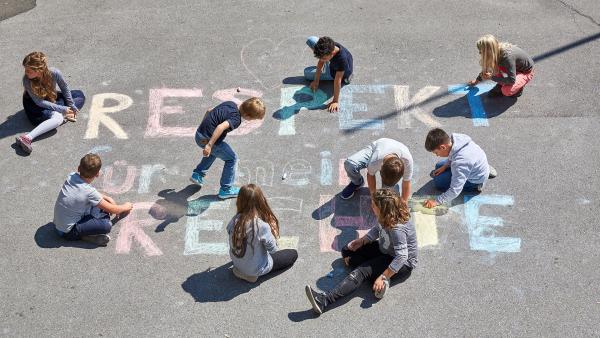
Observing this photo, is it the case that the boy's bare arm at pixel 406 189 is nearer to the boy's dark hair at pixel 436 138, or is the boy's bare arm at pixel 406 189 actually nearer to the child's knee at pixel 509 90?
the boy's dark hair at pixel 436 138

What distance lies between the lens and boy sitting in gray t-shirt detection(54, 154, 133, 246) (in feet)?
20.4

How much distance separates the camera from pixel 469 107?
8.05 m

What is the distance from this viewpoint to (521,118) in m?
7.84

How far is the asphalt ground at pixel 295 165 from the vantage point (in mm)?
5832

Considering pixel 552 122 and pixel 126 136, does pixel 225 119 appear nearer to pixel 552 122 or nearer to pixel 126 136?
pixel 126 136

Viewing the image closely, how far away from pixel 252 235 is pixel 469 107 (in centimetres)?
372

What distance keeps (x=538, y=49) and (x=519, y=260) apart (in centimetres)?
396

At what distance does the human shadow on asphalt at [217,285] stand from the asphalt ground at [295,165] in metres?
0.02

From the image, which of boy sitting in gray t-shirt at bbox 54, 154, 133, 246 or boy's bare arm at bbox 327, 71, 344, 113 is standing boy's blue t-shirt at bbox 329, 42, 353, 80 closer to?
boy's bare arm at bbox 327, 71, 344, 113

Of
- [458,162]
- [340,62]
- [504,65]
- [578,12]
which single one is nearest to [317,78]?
[340,62]

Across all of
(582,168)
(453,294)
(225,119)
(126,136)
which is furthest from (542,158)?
(126,136)

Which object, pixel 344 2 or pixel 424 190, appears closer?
pixel 424 190

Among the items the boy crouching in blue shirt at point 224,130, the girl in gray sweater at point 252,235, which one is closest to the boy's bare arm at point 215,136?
the boy crouching in blue shirt at point 224,130

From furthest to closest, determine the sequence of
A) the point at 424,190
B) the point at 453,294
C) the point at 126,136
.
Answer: the point at 126,136 < the point at 424,190 < the point at 453,294
